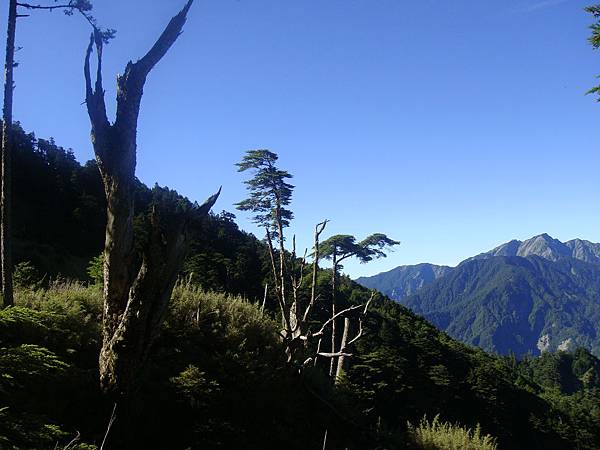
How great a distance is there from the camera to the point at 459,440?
8984 mm

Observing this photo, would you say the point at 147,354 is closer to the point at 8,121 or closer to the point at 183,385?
the point at 183,385

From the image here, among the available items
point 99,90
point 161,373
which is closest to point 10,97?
point 99,90

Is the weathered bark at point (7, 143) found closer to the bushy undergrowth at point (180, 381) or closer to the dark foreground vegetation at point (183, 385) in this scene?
the dark foreground vegetation at point (183, 385)

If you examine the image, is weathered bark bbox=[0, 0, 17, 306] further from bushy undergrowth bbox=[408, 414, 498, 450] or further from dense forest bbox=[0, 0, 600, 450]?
bushy undergrowth bbox=[408, 414, 498, 450]

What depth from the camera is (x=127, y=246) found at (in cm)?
602

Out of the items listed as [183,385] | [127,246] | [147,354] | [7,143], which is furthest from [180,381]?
[7,143]

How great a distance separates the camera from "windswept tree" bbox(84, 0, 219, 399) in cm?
572

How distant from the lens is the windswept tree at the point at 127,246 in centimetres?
572

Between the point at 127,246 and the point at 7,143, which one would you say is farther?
the point at 7,143

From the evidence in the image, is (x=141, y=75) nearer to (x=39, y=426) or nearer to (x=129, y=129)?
(x=129, y=129)

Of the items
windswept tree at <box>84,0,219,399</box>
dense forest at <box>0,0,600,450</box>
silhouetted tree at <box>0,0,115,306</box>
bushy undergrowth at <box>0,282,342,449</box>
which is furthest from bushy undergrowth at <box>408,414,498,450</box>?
silhouetted tree at <box>0,0,115,306</box>

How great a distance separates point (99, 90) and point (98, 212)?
5684 centimetres

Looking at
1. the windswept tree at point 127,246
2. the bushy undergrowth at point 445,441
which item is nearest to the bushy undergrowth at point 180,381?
the windswept tree at point 127,246

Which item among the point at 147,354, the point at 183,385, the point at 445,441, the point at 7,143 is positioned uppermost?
the point at 7,143
